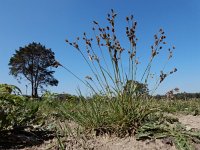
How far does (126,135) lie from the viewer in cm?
301

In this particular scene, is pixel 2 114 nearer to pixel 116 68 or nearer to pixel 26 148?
pixel 26 148

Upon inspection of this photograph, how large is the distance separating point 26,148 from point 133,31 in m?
1.57

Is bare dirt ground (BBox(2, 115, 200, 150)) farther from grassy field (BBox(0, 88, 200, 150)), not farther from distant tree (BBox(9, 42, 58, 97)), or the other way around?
distant tree (BBox(9, 42, 58, 97))

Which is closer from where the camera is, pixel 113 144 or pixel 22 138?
pixel 113 144

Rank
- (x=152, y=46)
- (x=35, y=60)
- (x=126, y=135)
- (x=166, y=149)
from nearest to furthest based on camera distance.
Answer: (x=166, y=149)
(x=126, y=135)
(x=152, y=46)
(x=35, y=60)

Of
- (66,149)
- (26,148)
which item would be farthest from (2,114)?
(66,149)

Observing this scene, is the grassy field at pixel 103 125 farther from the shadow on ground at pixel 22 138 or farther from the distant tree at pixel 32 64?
the distant tree at pixel 32 64

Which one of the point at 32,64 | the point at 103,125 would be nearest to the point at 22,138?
the point at 103,125

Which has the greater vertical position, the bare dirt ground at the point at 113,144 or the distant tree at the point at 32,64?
the distant tree at the point at 32,64

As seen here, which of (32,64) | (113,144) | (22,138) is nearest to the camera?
(113,144)

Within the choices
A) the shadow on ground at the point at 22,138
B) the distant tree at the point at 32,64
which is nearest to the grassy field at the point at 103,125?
the shadow on ground at the point at 22,138

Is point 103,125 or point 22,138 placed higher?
point 103,125

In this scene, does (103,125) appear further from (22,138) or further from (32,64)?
(32,64)

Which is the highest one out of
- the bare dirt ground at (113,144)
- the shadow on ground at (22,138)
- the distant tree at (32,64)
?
the distant tree at (32,64)
